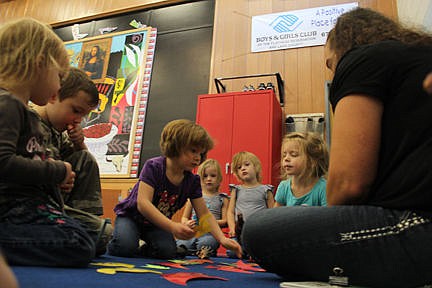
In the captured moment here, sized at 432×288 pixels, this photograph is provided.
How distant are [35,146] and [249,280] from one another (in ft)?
2.33

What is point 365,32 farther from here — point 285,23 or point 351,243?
point 285,23

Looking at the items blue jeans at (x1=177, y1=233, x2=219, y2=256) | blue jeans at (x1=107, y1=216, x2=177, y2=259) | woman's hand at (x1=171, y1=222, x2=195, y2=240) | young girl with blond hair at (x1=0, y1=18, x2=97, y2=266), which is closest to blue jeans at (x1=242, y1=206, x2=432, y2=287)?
woman's hand at (x1=171, y1=222, x2=195, y2=240)

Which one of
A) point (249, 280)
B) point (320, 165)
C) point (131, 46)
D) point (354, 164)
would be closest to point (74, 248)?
point (249, 280)

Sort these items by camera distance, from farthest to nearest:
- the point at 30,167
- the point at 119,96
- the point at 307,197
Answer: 1. the point at 119,96
2. the point at 307,197
3. the point at 30,167

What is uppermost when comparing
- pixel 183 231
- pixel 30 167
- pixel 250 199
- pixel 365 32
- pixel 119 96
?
pixel 119 96

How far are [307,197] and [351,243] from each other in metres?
1.06

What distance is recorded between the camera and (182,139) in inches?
63.4

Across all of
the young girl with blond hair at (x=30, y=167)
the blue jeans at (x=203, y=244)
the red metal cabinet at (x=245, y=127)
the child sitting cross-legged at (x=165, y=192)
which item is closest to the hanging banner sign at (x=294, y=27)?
the red metal cabinet at (x=245, y=127)

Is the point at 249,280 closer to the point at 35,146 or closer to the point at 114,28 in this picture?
the point at 35,146

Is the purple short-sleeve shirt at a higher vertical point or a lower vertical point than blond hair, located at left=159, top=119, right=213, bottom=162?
lower

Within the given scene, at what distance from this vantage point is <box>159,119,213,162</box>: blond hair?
1612 mm

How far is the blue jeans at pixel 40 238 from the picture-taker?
2.97 feet

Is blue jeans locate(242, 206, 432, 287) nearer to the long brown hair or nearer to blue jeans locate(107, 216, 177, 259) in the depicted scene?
the long brown hair

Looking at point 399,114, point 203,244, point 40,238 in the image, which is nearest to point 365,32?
point 399,114
